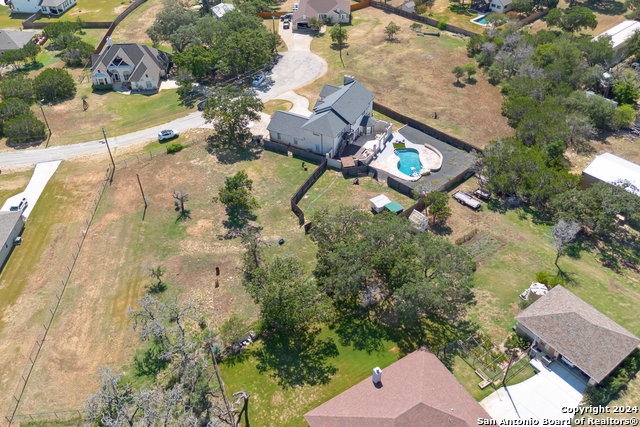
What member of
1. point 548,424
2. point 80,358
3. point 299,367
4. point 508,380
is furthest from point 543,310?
point 80,358

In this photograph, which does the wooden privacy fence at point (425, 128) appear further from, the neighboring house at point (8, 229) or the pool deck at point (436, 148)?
the neighboring house at point (8, 229)

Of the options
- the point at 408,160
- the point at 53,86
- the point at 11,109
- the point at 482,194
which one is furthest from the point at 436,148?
the point at 11,109

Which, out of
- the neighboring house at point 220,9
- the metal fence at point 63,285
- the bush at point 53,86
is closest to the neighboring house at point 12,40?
the bush at point 53,86

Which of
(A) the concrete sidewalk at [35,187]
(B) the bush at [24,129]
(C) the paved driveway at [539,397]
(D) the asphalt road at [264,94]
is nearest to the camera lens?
(C) the paved driveway at [539,397]

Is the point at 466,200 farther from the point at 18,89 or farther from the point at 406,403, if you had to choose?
the point at 18,89

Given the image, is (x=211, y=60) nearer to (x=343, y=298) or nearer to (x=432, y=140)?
(x=432, y=140)

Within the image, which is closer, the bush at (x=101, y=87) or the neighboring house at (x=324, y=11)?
the bush at (x=101, y=87)

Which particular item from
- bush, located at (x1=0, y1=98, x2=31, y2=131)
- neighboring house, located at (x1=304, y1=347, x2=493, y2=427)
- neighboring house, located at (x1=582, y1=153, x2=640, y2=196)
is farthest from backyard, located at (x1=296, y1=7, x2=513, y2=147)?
bush, located at (x1=0, y1=98, x2=31, y2=131)
